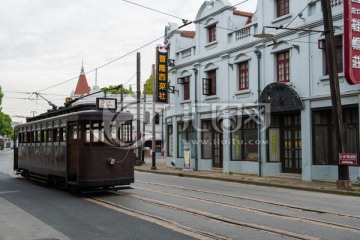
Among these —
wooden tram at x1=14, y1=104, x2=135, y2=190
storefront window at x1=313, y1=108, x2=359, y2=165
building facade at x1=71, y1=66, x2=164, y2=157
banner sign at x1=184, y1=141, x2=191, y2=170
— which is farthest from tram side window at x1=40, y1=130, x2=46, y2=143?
building facade at x1=71, y1=66, x2=164, y2=157

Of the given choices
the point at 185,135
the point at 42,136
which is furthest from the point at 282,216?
the point at 185,135

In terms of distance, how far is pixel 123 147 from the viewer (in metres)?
14.0

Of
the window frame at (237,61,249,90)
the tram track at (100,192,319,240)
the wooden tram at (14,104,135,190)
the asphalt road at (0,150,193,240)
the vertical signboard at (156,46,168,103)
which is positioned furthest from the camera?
the vertical signboard at (156,46,168,103)

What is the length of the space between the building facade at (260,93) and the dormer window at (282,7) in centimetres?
5

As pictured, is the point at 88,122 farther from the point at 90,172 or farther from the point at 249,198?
the point at 249,198

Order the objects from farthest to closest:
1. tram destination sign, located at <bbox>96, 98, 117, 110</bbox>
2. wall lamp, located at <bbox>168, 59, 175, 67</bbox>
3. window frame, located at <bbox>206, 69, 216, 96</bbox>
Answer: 1. wall lamp, located at <bbox>168, 59, 175, 67</bbox>
2. window frame, located at <bbox>206, 69, 216, 96</bbox>
3. tram destination sign, located at <bbox>96, 98, 117, 110</bbox>

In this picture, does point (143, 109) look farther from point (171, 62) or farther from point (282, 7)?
point (282, 7)

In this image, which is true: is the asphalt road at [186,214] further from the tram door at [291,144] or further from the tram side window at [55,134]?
the tram door at [291,144]

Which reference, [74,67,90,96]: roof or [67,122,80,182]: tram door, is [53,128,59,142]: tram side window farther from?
[74,67,90,96]: roof

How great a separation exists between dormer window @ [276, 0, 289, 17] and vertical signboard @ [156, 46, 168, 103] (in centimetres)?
909

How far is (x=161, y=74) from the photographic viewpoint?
2833 cm

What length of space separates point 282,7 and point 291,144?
6587mm

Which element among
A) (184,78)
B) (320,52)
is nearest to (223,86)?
(184,78)

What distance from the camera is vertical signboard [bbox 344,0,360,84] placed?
52.8 feet
